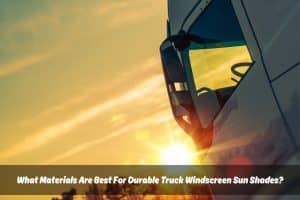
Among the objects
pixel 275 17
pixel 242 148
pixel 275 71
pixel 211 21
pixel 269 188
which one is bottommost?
pixel 269 188

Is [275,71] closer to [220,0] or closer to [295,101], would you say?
[295,101]

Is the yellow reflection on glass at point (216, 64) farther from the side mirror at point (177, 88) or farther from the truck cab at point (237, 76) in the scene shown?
the side mirror at point (177, 88)

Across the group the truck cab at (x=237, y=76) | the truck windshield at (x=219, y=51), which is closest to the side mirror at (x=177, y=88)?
the truck cab at (x=237, y=76)

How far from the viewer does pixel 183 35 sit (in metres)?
2.97

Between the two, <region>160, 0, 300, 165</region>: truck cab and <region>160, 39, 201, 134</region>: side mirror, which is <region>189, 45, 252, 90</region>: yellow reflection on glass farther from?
<region>160, 39, 201, 134</region>: side mirror

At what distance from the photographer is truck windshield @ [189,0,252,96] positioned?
2.49m

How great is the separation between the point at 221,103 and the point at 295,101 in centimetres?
56

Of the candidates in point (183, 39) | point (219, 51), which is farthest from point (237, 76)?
point (183, 39)

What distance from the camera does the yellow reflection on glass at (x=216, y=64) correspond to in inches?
98.5

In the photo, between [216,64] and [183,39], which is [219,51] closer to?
[216,64]

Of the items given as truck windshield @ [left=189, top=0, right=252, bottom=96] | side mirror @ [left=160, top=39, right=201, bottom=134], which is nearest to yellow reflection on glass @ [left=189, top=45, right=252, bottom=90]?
truck windshield @ [left=189, top=0, right=252, bottom=96]

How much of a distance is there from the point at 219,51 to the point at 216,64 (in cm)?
6

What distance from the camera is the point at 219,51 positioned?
106 inches

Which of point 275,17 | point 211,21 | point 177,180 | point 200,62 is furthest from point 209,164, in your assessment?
point 275,17
